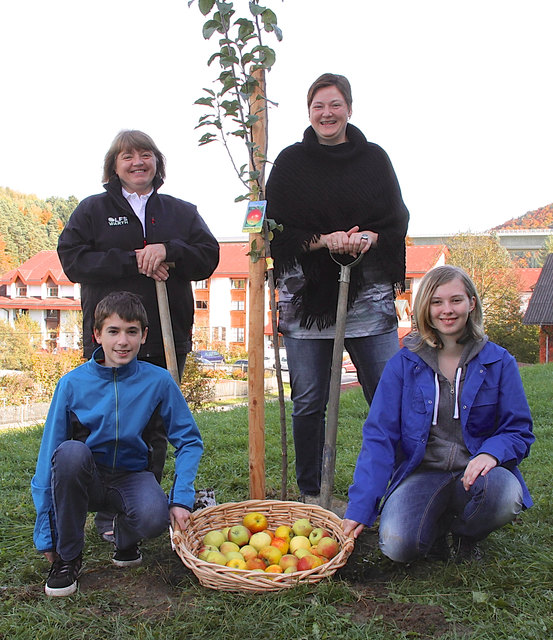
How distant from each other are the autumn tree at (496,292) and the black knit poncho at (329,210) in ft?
85.1

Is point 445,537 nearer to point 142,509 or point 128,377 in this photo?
point 142,509

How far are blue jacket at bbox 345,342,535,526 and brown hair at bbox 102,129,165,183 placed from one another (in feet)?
4.92

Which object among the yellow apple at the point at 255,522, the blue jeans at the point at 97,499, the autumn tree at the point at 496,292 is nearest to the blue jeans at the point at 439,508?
the yellow apple at the point at 255,522

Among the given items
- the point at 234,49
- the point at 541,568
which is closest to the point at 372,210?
the point at 234,49

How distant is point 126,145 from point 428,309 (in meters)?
1.54

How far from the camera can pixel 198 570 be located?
2.25 meters

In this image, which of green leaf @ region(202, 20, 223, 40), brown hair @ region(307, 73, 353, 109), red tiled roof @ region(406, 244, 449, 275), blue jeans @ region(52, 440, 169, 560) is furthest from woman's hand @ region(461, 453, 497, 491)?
red tiled roof @ region(406, 244, 449, 275)

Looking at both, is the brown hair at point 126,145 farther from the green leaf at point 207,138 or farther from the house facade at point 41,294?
the house facade at point 41,294

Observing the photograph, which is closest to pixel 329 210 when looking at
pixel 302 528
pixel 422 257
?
pixel 302 528

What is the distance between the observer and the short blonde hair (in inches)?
102

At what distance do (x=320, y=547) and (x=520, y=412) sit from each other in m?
0.93

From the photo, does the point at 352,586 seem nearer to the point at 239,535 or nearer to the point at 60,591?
the point at 239,535

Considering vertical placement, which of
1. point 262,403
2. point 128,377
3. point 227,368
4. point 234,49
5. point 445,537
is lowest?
point 227,368

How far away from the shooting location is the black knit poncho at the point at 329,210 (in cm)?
289
